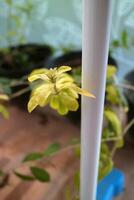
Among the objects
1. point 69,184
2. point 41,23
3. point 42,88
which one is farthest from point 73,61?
point 42,88

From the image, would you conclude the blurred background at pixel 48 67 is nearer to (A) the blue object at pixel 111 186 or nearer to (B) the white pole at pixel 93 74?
(A) the blue object at pixel 111 186

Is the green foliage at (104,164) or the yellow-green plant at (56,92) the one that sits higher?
the yellow-green plant at (56,92)

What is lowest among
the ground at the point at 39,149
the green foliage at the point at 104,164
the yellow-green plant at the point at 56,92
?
the ground at the point at 39,149

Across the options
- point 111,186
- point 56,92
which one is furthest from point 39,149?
point 56,92

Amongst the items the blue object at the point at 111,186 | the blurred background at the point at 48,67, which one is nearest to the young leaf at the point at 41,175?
the blurred background at the point at 48,67

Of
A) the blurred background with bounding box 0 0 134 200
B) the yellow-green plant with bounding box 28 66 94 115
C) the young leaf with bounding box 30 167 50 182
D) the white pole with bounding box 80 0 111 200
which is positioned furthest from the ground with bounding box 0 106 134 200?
the yellow-green plant with bounding box 28 66 94 115

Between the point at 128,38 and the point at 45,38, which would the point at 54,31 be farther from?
the point at 128,38

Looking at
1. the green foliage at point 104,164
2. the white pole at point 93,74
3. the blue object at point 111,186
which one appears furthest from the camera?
the blue object at point 111,186
